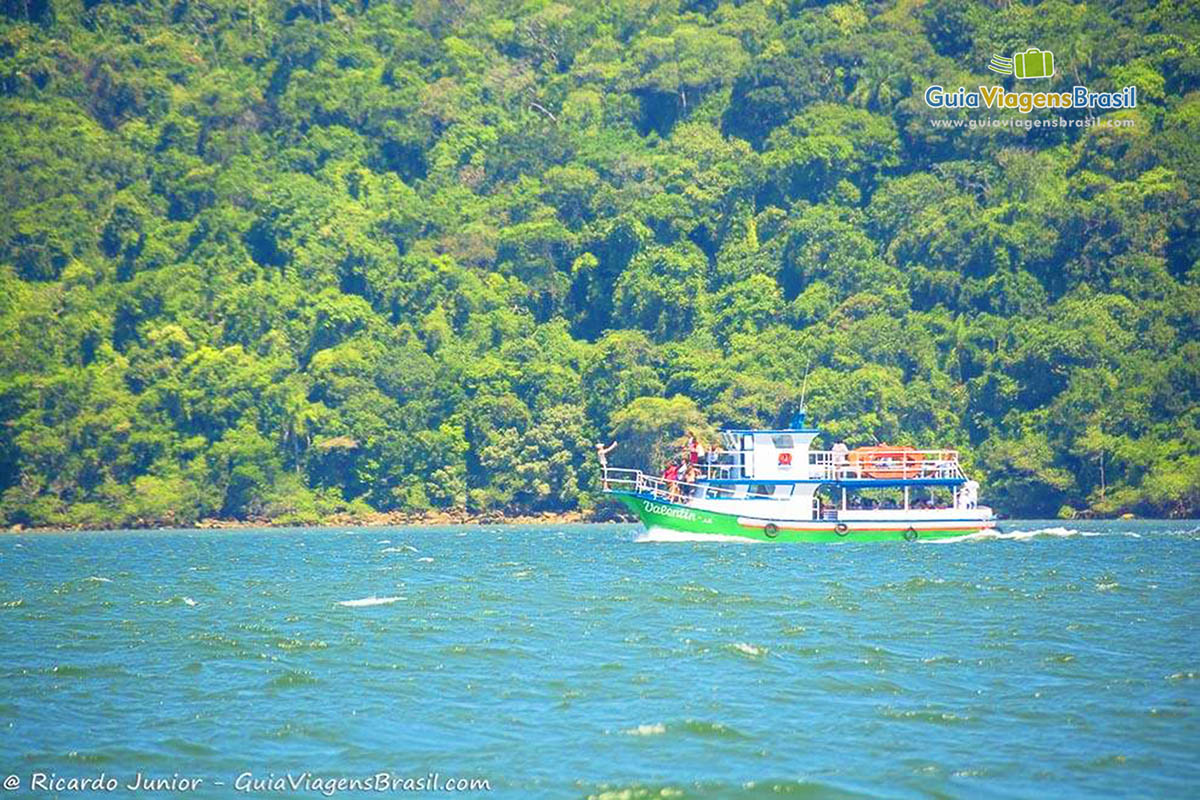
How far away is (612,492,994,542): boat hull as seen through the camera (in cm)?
6869

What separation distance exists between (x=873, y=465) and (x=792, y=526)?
209 inches

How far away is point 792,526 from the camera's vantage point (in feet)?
225

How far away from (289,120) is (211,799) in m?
125

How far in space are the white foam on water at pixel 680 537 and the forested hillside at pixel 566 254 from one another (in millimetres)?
Answer: 30794

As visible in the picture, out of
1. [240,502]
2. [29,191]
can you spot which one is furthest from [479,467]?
[29,191]

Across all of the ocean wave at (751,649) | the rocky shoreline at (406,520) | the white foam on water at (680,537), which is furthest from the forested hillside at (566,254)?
the ocean wave at (751,649)

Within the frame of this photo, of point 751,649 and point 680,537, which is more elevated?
point 680,537

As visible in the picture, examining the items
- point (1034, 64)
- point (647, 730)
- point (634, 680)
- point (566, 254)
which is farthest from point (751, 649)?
point (1034, 64)

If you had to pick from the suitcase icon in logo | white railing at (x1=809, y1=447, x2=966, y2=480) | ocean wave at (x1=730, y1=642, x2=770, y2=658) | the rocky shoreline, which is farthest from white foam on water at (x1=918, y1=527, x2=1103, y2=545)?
the suitcase icon in logo

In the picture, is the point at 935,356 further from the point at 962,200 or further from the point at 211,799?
the point at 211,799

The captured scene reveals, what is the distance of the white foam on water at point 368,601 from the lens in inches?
1770

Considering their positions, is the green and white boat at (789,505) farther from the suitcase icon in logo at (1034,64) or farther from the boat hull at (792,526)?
the suitcase icon in logo at (1034,64)

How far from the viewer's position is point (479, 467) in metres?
110

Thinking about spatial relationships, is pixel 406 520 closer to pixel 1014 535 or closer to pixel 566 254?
pixel 566 254
